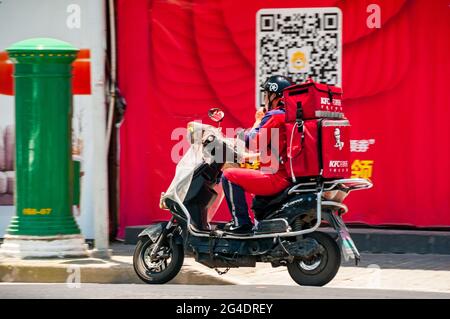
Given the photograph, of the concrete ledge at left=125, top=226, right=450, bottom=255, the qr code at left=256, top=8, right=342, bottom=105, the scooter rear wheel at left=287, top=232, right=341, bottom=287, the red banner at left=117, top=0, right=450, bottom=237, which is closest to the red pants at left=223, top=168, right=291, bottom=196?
the scooter rear wheel at left=287, top=232, right=341, bottom=287

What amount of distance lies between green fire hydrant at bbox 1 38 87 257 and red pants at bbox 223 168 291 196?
7.13ft

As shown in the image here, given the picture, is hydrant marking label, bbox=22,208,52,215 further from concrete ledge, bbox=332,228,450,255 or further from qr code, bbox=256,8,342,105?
concrete ledge, bbox=332,228,450,255

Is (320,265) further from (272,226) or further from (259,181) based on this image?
(259,181)

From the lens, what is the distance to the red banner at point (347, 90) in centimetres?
1234

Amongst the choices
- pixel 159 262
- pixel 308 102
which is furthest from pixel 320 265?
pixel 159 262

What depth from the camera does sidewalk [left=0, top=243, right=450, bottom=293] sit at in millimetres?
10234

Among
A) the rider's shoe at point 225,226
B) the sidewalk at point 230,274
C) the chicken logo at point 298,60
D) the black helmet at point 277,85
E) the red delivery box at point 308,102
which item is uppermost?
the chicken logo at point 298,60

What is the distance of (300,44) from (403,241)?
2391 mm

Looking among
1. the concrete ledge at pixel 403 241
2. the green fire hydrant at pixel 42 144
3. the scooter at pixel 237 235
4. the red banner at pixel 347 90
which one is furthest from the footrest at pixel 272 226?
the red banner at pixel 347 90

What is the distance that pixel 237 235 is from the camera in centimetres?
997

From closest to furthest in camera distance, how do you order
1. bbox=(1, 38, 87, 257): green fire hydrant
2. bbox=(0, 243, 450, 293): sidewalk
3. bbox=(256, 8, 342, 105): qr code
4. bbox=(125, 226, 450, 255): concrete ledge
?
bbox=(0, 243, 450, 293): sidewalk → bbox=(1, 38, 87, 257): green fire hydrant → bbox=(125, 226, 450, 255): concrete ledge → bbox=(256, 8, 342, 105): qr code

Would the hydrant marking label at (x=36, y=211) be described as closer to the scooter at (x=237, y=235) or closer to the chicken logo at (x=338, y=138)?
the scooter at (x=237, y=235)

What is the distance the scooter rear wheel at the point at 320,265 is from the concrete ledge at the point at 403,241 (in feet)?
8.68
